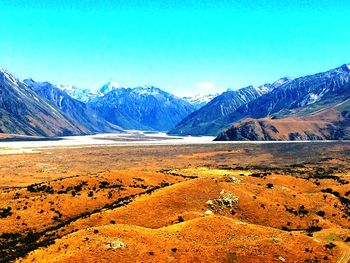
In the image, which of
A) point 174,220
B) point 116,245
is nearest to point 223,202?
point 174,220

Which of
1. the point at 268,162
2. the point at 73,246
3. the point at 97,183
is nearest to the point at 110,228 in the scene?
the point at 73,246

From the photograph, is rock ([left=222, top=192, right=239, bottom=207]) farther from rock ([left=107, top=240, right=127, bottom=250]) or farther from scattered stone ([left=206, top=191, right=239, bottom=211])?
rock ([left=107, top=240, right=127, bottom=250])

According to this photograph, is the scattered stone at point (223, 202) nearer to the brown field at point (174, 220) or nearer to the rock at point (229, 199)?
the rock at point (229, 199)

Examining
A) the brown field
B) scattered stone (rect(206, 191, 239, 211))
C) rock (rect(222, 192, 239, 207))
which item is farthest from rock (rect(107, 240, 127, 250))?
rock (rect(222, 192, 239, 207))

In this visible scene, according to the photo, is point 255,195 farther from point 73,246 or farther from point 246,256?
point 73,246

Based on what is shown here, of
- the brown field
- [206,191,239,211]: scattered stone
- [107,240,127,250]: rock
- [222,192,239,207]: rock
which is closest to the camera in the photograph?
[107,240,127,250]: rock

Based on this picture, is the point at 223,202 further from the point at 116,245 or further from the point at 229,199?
the point at 116,245

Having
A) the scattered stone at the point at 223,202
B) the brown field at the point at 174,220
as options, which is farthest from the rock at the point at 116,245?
the scattered stone at the point at 223,202

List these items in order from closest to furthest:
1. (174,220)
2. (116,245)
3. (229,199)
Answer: (116,245), (174,220), (229,199)

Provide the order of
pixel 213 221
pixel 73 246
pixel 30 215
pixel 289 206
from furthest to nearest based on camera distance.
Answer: pixel 289 206 < pixel 30 215 < pixel 213 221 < pixel 73 246

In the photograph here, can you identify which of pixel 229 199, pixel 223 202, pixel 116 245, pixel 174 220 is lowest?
pixel 174 220

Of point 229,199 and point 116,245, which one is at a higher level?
point 229,199
